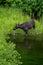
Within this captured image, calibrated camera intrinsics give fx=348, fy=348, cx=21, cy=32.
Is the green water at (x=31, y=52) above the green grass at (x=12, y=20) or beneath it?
above

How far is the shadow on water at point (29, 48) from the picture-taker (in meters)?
22.2

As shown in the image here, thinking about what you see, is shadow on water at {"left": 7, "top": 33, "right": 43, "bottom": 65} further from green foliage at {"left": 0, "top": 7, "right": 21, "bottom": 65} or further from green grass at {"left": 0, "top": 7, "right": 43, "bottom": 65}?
green grass at {"left": 0, "top": 7, "right": 43, "bottom": 65}

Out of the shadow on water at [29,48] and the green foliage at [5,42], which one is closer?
the green foliage at [5,42]

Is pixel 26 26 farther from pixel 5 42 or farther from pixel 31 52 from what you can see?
pixel 5 42

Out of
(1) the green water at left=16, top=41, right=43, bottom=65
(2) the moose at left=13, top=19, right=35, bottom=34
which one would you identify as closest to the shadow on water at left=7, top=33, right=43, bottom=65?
(1) the green water at left=16, top=41, right=43, bottom=65

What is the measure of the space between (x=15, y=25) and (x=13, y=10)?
356 centimetres

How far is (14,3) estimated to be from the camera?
38.7 m

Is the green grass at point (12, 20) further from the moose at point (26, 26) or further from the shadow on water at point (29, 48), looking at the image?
the shadow on water at point (29, 48)

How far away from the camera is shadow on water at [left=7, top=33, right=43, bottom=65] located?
→ 22219 mm

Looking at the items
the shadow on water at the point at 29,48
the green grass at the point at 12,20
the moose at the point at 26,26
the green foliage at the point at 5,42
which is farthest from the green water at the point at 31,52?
the moose at the point at 26,26

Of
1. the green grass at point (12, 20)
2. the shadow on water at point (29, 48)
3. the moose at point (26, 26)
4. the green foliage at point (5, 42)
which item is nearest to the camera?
the green foliage at point (5, 42)

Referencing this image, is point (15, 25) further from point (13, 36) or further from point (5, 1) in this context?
point (5, 1)

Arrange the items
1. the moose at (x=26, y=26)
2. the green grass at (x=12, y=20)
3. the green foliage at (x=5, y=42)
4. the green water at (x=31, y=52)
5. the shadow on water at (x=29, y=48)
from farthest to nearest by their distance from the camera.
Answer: the moose at (x=26, y=26), the green grass at (x=12, y=20), the shadow on water at (x=29, y=48), the green water at (x=31, y=52), the green foliage at (x=5, y=42)

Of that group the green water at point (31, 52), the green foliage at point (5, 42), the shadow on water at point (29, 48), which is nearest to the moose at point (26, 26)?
the green foliage at point (5, 42)
